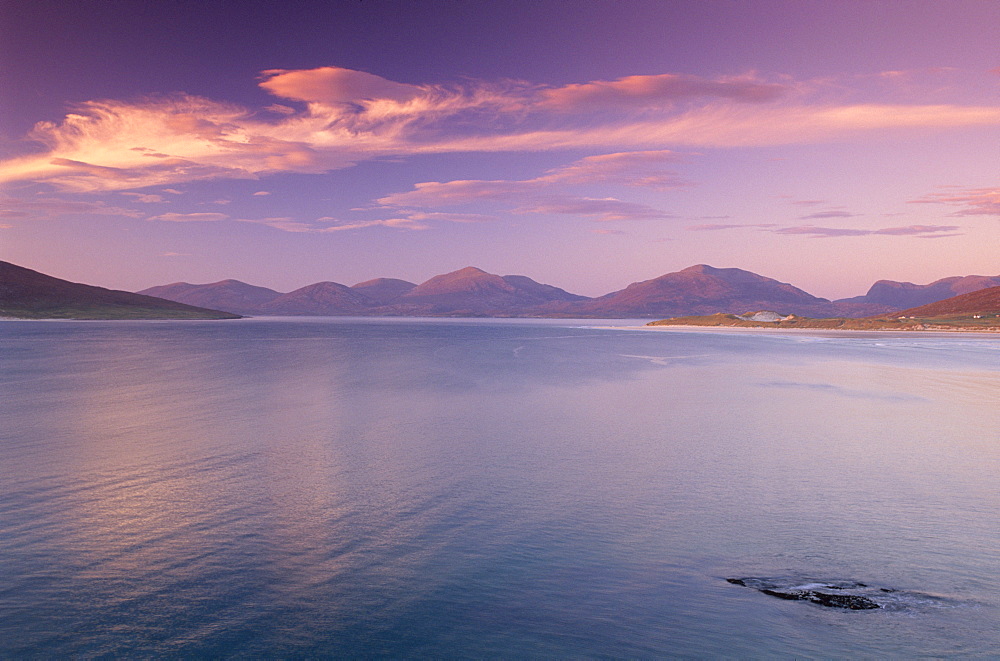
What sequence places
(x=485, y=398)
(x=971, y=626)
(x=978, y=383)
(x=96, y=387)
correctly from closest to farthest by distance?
(x=971, y=626) → (x=485, y=398) → (x=96, y=387) → (x=978, y=383)

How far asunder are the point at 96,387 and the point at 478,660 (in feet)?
134

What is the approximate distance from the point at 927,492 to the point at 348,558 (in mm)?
14961

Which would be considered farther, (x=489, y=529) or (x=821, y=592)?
(x=489, y=529)

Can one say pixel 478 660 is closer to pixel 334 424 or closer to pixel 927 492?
pixel 927 492

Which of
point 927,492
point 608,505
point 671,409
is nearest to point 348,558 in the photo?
point 608,505

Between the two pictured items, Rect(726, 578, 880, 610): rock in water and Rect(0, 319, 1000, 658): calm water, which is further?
Rect(726, 578, 880, 610): rock in water

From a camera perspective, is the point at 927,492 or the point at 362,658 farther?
the point at 927,492

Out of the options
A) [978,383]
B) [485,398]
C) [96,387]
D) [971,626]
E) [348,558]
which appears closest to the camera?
[971,626]

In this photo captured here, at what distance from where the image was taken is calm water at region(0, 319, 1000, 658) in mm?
9398

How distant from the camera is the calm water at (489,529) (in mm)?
9398

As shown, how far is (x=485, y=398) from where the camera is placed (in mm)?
37125

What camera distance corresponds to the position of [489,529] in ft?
45.7

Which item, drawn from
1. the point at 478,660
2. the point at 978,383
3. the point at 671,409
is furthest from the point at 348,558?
the point at 978,383

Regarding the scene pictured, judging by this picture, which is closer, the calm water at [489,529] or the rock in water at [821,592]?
the calm water at [489,529]
